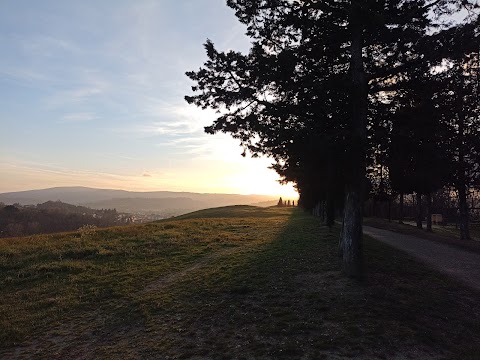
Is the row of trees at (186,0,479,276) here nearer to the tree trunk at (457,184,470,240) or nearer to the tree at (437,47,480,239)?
the tree at (437,47,480,239)

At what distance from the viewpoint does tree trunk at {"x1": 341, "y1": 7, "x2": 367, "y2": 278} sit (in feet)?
36.1

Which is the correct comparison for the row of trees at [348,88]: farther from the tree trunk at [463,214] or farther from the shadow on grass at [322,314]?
the tree trunk at [463,214]

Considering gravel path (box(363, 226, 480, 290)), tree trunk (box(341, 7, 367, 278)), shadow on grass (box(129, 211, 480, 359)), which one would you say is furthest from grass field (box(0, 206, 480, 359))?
gravel path (box(363, 226, 480, 290))

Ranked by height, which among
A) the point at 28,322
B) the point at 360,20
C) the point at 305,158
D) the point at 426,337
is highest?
the point at 360,20

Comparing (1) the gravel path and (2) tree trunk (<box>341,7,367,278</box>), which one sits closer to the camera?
(2) tree trunk (<box>341,7,367,278</box>)

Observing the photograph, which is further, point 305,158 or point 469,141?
point 469,141

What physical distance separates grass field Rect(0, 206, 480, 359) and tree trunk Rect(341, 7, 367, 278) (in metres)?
0.80

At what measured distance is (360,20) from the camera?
1089 cm

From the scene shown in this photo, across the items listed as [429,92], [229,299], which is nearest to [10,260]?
[229,299]

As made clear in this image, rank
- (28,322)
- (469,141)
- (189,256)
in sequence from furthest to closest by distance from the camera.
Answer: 1. (469,141)
2. (189,256)
3. (28,322)

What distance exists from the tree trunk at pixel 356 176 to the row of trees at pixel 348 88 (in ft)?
0.11

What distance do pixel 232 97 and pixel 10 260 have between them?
11879 mm

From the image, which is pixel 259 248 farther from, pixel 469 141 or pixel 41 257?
pixel 469 141

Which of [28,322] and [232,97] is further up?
[232,97]
